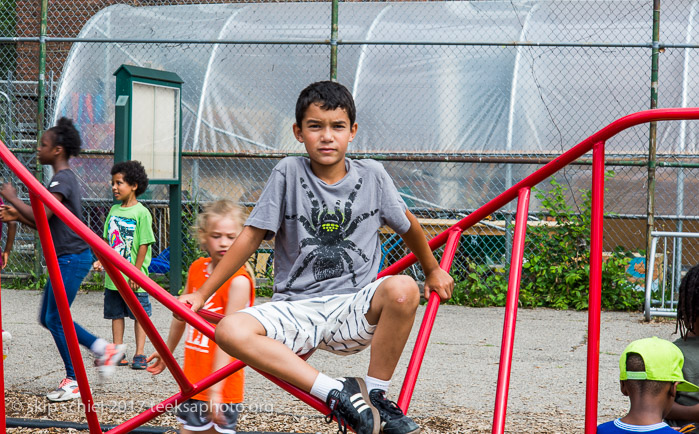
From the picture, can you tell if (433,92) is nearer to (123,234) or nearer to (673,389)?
(123,234)

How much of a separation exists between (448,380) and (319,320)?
2428 millimetres

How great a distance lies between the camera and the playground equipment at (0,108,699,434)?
2.38 metres

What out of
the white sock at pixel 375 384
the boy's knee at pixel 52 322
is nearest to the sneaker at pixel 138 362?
the boy's knee at pixel 52 322

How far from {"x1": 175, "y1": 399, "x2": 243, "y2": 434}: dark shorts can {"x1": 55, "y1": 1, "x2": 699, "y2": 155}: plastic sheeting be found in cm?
585

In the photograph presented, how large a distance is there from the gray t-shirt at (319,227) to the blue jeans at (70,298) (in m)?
1.83

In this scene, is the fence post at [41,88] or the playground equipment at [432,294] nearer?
the playground equipment at [432,294]

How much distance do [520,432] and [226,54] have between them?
683 cm

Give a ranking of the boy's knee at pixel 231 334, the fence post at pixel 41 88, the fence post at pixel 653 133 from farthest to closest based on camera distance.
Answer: the fence post at pixel 41 88 → the fence post at pixel 653 133 → the boy's knee at pixel 231 334

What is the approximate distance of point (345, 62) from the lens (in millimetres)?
9289

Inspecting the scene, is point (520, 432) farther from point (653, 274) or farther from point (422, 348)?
point (653, 274)

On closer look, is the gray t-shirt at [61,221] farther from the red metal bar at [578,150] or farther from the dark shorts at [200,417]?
the red metal bar at [578,150]

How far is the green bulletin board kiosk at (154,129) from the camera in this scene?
283 inches

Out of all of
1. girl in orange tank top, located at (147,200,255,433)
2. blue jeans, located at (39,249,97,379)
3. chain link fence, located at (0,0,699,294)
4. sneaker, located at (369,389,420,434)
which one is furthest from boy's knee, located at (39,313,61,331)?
chain link fence, located at (0,0,699,294)

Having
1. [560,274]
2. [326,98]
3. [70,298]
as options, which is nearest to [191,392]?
[326,98]
